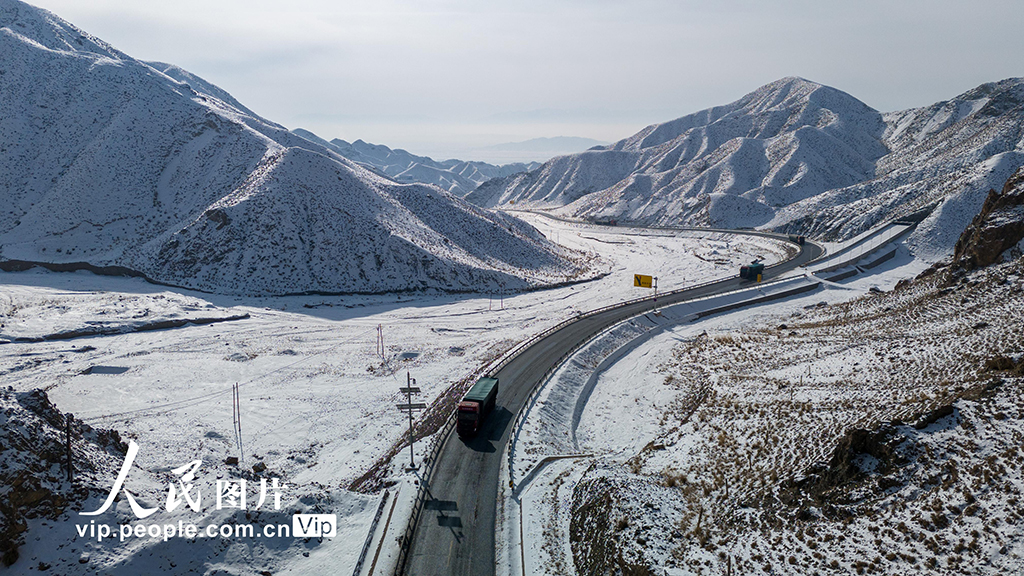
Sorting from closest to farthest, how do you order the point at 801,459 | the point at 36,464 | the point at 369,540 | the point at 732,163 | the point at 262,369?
the point at 36,464 → the point at 369,540 → the point at 801,459 → the point at 262,369 → the point at 732,163

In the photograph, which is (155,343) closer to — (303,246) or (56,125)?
(303,246)

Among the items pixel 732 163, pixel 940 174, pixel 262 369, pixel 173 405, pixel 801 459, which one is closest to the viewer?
pixel 801 459

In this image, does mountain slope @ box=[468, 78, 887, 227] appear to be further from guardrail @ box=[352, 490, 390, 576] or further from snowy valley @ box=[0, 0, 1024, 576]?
guardrail @ box=[352, 490, 390, 576]

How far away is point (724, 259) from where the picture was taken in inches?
3041

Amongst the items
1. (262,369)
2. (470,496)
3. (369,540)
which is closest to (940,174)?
(470,496)

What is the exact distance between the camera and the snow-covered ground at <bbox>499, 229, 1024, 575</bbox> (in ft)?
46.0

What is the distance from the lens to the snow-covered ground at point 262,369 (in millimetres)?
19500

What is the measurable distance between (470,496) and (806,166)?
120m

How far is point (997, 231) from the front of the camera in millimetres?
37594

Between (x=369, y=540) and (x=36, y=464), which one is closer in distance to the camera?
(x=36, y=464)

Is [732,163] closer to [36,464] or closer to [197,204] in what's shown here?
[197,204]

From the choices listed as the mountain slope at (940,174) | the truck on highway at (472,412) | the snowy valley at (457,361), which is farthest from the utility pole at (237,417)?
the mountain slope at (940,174)

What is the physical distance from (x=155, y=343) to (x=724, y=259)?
246 ft

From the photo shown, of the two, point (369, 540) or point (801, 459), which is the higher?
point (801, 459)
